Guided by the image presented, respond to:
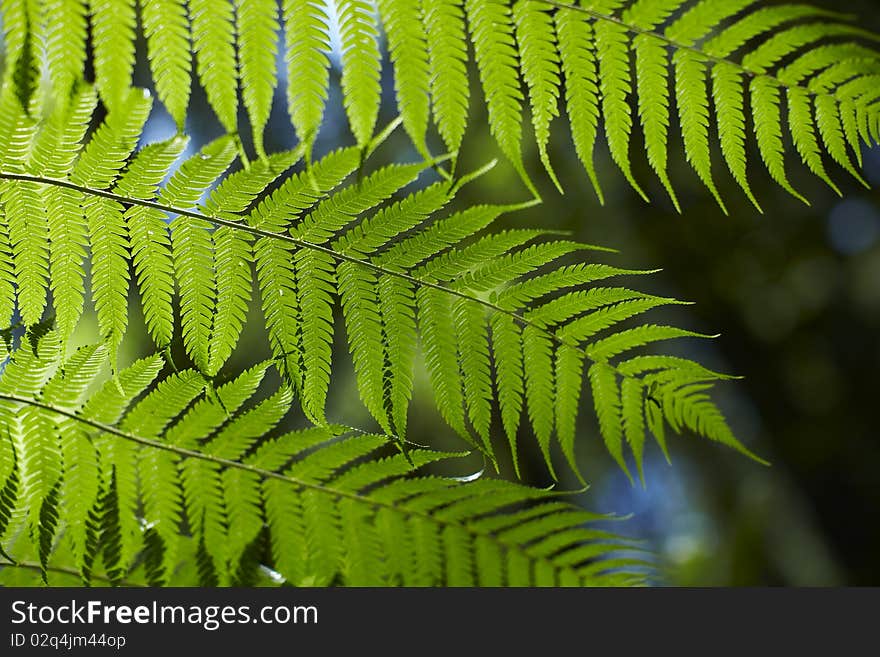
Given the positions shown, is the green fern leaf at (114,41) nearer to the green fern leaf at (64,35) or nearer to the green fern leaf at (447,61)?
the green fern leaf at (64,35)

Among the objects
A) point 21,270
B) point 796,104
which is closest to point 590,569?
point 796,104

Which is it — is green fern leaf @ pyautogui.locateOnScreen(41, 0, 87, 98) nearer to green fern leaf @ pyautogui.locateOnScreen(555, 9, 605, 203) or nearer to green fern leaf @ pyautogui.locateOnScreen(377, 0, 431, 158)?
green fern leaf @ pyautogui.locateOnScreen(377, 0, 431, 158)

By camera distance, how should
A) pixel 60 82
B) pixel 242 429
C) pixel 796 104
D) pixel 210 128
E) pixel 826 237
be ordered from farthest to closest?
1. pixel 826 237
2. pixel 210 128
3. pixel 242 429
4. pixel 796 104
5. pixel 60 82

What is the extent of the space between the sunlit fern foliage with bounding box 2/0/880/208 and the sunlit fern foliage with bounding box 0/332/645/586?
14.0 inches

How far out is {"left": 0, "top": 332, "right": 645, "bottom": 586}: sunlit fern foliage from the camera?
0.80 meters

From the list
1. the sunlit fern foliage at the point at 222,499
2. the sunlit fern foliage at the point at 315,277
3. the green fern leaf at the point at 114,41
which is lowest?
the sunlit fern foliage at the point at 222,499

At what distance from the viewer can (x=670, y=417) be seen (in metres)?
0.80

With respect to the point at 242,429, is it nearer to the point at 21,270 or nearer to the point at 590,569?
the point at 21,270

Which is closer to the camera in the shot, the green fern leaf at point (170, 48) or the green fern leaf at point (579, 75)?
the green fern leaf at point (170, 48)

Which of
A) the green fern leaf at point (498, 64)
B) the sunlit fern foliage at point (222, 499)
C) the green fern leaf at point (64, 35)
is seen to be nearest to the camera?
the green fern leaf at point (64, 35)

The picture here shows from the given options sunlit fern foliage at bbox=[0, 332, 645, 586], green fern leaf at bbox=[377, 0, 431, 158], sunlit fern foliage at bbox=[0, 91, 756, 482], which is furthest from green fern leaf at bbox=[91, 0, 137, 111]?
sunlit fern foliage at bbox=[0, 332, 645, 586]

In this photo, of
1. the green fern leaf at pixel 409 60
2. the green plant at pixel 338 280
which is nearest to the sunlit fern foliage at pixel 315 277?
the green plant at pixel 338 280

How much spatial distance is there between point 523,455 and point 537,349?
176 inches

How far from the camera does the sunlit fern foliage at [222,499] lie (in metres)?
0.80
